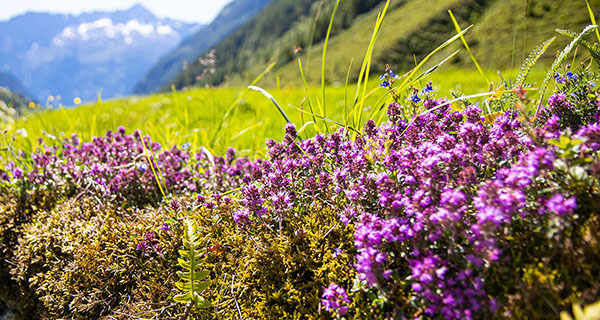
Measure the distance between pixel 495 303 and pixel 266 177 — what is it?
62.4 inches

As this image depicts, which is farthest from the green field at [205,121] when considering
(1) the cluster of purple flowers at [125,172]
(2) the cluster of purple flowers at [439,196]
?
(2) the cluster of purple flowers at [439,196]

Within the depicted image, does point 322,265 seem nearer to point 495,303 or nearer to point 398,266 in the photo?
point 398,266

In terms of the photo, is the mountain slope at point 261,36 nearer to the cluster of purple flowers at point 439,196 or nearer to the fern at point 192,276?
the cluster of purple flowers at point 439,196

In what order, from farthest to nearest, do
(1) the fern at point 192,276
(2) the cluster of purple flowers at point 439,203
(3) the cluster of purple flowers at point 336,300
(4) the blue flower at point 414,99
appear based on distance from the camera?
(4) the blue flower at point 414,99 < (1) the fern at point 192,276 < (3) the cluster of purple flowers at point 336,300 < (2) the cluster of purple flowers at point 439,203

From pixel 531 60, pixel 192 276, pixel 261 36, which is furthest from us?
pixel 261 36

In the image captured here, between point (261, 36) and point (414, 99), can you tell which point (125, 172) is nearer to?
point (414, 99)

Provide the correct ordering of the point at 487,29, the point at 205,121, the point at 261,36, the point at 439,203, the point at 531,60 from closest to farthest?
the point at 439,203 → the point at 531,60 → the point at 205,121 → the point at 487,29 → the point at 261,36

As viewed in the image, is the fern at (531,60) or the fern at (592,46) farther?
the fern at (531,60)

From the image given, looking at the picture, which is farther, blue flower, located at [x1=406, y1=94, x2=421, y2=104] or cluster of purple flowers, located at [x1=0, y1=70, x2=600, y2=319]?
blue flower, located at [x1=406, y1=94, x2=421, y2=104]

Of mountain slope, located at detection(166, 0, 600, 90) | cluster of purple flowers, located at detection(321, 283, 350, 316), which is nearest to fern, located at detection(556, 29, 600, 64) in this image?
mountain slope, located at detection(166, 0, 600, 90)

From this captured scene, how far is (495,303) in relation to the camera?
54.0 inches

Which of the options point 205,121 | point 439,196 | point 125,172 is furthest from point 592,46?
point 205,121

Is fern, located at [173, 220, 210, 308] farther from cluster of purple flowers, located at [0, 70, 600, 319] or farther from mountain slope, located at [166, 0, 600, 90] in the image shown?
mountain slope, located at [166, 0, 600, 90]

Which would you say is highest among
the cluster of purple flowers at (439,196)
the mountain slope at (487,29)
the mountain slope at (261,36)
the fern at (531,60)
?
the fern at (531,60)
